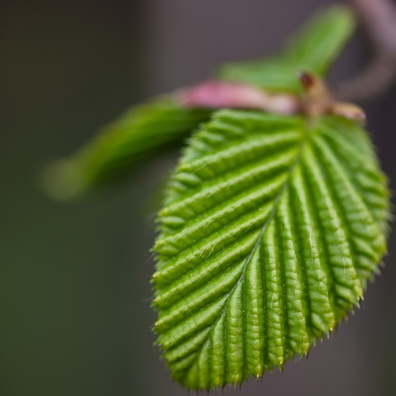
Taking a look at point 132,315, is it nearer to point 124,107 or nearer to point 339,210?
point 124,107

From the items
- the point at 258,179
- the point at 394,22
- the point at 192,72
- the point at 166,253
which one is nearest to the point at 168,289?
the point at 166,253

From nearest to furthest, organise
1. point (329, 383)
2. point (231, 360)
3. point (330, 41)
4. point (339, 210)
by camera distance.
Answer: point (231, 360), point (339, 210), point (330, 41), point (329, 383)

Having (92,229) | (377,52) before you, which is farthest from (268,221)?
(92,229)

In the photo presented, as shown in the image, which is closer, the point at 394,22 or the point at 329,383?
the point at 394,22

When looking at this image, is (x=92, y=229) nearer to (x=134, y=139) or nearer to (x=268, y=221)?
(x=134, y=139)

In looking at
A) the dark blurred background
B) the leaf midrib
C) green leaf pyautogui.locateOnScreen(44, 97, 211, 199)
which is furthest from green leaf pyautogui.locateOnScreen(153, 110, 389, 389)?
the dark blurred background

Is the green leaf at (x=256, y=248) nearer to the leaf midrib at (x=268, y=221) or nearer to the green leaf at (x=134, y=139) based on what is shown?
the leaf midrib at (x=268, y=221)
